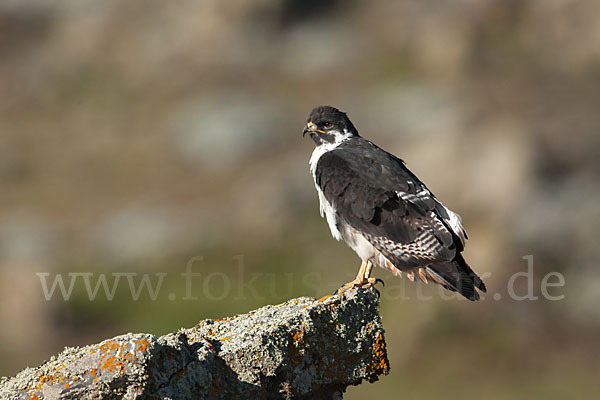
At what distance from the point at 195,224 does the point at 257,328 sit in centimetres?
1758

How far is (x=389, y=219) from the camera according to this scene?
24.3 feet

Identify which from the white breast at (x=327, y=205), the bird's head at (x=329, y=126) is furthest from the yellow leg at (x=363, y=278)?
the bird's head at (x=329, y=126)

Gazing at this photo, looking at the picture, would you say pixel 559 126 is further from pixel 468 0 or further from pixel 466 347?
pixel 468 0

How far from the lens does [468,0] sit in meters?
35.0

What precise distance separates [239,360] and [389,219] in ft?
8.72

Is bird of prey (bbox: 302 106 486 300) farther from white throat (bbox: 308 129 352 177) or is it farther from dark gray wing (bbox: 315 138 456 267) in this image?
white throat (bbox: 308 129 352 177)

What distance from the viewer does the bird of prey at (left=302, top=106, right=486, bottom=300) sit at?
699cm

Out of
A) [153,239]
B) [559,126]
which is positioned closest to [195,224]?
[153,239]

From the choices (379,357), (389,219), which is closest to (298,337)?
(379,357)

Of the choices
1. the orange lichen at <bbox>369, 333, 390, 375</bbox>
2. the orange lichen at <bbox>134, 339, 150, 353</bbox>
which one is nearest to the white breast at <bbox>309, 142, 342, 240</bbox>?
the orange lichen at <bbox>369, 333, 390, 375</bbox>

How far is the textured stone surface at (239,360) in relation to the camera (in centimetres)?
452

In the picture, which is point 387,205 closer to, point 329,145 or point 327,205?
point 327,205

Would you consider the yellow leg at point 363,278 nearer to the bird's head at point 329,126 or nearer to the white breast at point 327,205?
the white breast at point 327,205

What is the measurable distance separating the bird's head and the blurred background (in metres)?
6.92
